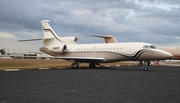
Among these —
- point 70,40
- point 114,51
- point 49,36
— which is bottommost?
point 114,51

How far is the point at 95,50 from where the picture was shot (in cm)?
2811

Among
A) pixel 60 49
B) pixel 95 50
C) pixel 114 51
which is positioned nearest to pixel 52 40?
pixel 60 49

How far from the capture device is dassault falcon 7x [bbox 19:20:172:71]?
2366cm

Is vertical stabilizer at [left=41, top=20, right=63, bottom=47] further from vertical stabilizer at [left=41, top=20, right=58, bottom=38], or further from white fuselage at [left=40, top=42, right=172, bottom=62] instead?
white fuselage at [left=40, top=42, right=172, bottom=62]

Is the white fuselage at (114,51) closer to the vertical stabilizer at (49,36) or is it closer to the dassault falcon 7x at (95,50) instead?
the dassault falcon 7x at (95,50)

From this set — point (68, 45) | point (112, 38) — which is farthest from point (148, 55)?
point (112, 38)

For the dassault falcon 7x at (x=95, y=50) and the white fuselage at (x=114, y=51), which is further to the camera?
the dassault falcon 7x at (x=95, y=50)

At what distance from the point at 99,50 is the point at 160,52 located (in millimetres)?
7805

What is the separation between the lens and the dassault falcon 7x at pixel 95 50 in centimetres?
2366

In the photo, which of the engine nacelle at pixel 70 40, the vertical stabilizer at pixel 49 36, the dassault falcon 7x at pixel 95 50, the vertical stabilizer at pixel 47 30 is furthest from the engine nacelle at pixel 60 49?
the vertical stabilizer at pixel 47 30

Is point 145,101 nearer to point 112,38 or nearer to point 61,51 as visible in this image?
point 61,51

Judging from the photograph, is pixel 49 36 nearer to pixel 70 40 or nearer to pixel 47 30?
pixel 47 30

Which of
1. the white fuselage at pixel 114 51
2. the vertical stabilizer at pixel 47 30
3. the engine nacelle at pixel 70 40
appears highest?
the vertical stabilizer at pixel 47 30

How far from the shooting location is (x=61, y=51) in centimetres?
3103
